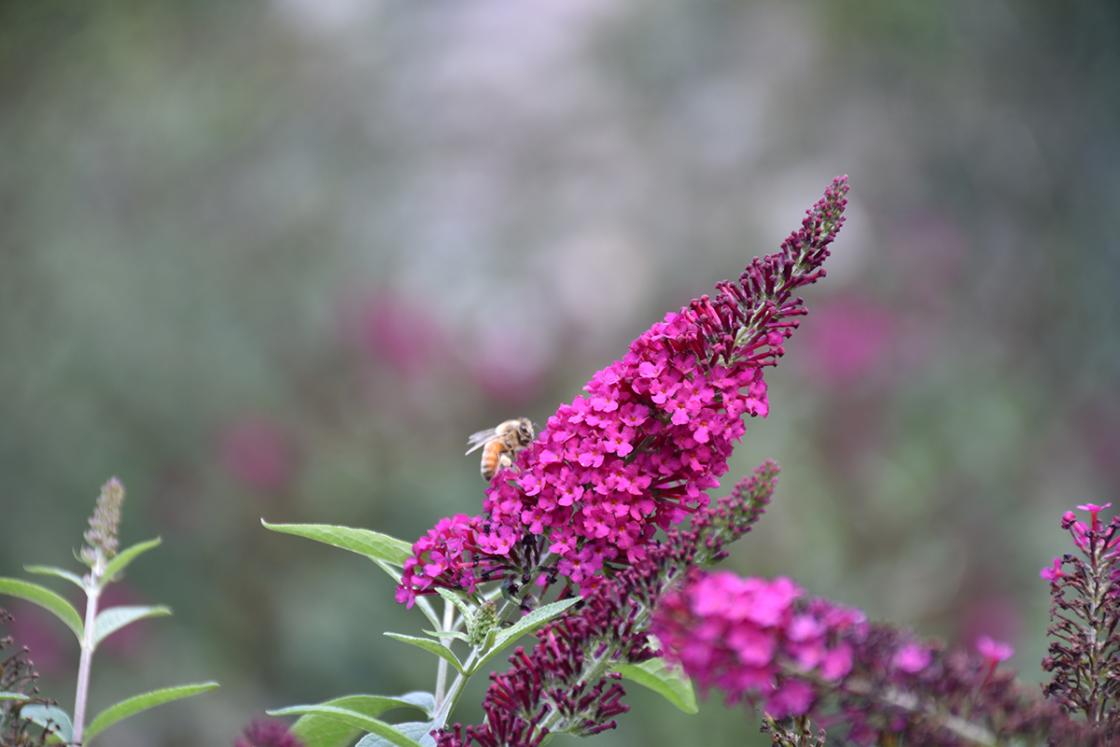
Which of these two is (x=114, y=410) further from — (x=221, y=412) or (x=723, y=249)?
(x=723, y=249)

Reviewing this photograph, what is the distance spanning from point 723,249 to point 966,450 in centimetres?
136

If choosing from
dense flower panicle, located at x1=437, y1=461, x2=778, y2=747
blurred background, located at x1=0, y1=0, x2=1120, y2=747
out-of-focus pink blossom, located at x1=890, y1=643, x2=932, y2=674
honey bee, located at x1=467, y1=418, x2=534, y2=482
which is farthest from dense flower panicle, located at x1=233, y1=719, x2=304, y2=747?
blurred background, located at x1=0, y1=0, x2=1120, y2=747

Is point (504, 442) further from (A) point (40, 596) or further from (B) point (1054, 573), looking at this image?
(B) point (1054, 573)

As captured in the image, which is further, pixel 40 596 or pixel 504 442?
pixel 504 442

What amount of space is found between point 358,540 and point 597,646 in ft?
0.77

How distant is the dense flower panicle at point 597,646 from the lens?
2.72ft

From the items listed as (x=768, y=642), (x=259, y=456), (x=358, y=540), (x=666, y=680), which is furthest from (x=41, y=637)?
(x=768, y=642)

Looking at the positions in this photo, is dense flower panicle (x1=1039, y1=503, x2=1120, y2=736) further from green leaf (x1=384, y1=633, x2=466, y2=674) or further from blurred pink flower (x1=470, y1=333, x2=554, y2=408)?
blurred pink flower (x1=470, y1=333, x2=554, y2=408)

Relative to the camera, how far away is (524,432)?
1533 millimetres

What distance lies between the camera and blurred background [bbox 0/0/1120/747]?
3.09 meters

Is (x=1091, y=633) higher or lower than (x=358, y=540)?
lower

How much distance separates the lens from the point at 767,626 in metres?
0.68

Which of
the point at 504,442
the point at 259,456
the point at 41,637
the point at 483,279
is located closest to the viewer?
the point at 504,442

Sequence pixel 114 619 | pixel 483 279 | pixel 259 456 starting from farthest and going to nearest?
pixel 483 279, pixel 259 456, pixel 114 619
